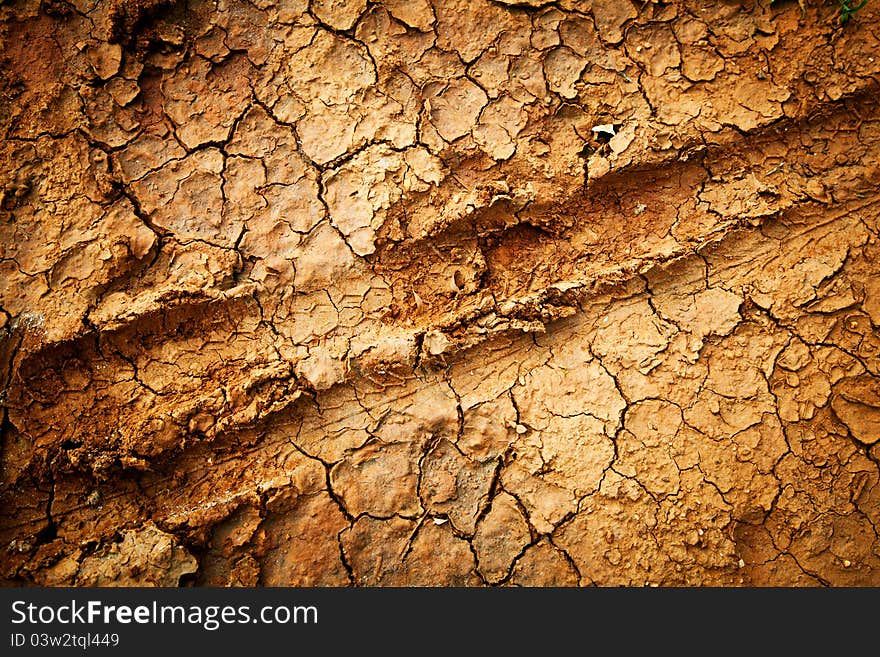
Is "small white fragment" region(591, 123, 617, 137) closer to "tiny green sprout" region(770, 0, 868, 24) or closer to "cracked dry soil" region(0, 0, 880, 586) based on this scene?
"cracked dry soil" region(0, 0, 880, 586)

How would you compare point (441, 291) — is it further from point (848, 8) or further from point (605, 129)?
point (848, 8)

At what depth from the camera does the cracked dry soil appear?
1.88 metres

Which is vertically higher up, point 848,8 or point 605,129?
point 848,8

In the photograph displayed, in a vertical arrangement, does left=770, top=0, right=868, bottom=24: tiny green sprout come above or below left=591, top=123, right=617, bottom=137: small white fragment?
above

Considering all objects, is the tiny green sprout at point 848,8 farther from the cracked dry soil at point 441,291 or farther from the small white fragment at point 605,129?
the small white fragment at point 605,129

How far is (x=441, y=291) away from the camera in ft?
6.64

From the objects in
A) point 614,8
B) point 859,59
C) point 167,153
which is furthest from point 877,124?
point 167,153

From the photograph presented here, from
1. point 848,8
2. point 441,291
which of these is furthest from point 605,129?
point 848,8

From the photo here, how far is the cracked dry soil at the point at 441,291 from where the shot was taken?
1.88 metres

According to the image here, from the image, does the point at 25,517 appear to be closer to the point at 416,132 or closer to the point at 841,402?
the point at 416,132

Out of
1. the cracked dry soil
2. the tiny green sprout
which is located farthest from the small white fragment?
the tiny green sprout

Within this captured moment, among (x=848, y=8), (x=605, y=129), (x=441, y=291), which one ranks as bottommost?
(x=441, y=291)

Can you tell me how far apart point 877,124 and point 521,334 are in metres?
1.60

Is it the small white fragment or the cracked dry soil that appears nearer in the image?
the cracked dry soil
